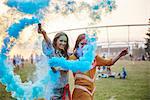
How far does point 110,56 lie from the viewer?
2.67 meters

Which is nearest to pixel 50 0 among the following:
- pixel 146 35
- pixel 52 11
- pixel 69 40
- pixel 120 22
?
pixel 52 11

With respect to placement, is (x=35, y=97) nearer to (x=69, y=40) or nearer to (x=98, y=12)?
(x=69, y=40)

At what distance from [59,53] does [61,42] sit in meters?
0.08

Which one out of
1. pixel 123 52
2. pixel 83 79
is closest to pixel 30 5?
pixel 83 79

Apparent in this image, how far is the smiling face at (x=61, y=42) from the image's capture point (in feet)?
8.54

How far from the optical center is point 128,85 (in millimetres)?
2725

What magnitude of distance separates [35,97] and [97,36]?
2.02ft

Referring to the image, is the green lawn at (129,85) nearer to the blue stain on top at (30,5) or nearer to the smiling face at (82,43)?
the smiling face at (82,43)

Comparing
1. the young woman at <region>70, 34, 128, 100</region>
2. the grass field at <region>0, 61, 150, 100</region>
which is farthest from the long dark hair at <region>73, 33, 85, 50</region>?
the grass field at <region>0, 61, 150, 100</region>

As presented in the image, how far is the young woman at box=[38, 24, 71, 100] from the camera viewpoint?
259 centimetres

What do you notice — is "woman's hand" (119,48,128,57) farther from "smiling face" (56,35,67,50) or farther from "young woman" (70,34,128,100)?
"smiling face" (56,35,67,50)

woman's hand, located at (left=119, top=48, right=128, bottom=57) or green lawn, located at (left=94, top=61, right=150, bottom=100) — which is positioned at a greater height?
woman's hand, located at (left=119, top=48, right=128, bottom=57)

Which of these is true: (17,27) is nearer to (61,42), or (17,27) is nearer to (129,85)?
(61,42)

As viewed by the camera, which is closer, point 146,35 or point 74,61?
point 74,61
